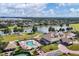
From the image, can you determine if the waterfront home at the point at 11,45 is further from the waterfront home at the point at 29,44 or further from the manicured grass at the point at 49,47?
the manicured grass at the point at 49,47

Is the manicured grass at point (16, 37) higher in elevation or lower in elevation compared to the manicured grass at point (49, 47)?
higher

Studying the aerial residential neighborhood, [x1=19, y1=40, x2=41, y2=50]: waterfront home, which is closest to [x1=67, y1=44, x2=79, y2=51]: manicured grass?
the aerial residential neighborhood

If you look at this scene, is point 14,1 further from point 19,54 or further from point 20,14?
point 19,54

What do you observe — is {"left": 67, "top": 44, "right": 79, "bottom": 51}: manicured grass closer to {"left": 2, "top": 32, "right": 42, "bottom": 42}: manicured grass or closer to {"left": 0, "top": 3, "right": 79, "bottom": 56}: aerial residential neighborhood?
{"left": 0, "top": 3, "right": 79, "bottom": 56}: aerial residential neighborhood

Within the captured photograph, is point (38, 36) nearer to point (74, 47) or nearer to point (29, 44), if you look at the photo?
point (29, 44)

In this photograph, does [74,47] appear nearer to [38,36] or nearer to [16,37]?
[38,36]

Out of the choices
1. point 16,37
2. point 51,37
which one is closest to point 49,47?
point 51,37

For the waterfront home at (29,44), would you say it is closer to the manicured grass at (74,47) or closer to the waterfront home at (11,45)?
the waterfront home at (11,45)

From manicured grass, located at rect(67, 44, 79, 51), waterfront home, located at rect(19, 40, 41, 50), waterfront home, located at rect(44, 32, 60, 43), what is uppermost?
waterfront home, located at rect(44, 32, 60, 43)

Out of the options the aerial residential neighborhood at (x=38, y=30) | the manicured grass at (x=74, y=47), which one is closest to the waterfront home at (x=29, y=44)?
the aerial residential neighborhood at (x=38, y=30)

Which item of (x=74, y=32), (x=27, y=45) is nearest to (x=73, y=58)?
(x=74, y=32)

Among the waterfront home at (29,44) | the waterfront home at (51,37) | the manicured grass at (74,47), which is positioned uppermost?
the waterfront home at (51,37)

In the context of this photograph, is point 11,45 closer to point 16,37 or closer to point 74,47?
point 16,37
